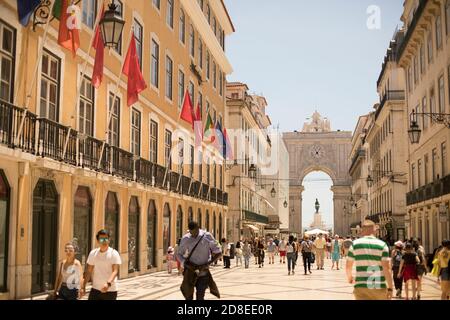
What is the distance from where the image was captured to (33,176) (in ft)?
46.8

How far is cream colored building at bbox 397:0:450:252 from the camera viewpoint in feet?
86.8

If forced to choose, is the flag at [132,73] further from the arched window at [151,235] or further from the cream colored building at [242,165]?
the cream colored building at [242,165]

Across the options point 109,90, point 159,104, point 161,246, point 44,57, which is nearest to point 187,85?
point 159,104

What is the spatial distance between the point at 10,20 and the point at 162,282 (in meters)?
9.82

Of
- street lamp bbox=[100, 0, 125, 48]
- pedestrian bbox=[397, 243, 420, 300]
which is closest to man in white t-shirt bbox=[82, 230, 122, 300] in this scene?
street lamp bbox=[100, 0, 125, 48]

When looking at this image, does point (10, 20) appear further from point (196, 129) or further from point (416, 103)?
point (416, 103)

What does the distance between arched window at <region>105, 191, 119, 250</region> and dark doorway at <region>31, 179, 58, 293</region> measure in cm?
392

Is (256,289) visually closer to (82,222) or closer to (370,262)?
(82,222)

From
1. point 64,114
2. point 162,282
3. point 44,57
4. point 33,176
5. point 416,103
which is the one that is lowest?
point 162,282

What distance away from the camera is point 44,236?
14812 mm

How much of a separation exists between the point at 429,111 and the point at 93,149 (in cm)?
1961

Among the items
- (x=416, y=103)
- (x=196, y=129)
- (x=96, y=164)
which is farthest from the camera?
(x=416, y=103)

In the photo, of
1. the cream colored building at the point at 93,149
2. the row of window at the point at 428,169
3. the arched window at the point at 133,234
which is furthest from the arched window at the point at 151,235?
the row of window at the point at 428,169

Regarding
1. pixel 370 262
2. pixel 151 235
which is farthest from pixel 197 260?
pixel 151 235
